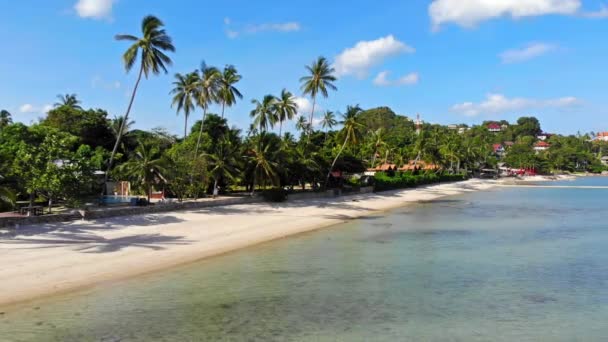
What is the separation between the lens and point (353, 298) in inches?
631

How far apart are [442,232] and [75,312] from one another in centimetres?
2396

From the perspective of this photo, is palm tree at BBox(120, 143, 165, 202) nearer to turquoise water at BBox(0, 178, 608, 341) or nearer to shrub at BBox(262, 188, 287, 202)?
shrub at BBox(262, 188, 287, 202)

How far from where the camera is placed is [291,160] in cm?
4406

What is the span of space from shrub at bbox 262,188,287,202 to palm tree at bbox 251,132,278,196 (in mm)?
2159

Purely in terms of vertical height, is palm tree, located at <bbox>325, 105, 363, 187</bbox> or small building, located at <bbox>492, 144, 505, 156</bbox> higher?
small building, located at <bbox>492, 144, 505, 156</bbox>

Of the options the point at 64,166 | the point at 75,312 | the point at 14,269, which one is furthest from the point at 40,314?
→ the point at 64,166

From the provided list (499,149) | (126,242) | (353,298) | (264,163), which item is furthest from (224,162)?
(499,149)

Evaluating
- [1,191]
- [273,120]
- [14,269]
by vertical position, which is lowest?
[14,269]

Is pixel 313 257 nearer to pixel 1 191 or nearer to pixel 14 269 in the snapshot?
pixel 14 269

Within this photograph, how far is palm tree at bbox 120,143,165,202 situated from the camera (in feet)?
107

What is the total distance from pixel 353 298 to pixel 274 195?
27.0m

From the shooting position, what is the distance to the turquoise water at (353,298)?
1271 cm

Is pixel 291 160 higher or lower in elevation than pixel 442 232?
higher

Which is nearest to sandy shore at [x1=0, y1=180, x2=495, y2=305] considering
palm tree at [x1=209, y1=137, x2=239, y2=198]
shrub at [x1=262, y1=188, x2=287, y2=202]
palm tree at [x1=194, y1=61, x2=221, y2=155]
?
shrub at [x1=262, y1=188, x2=287, y2=202]
